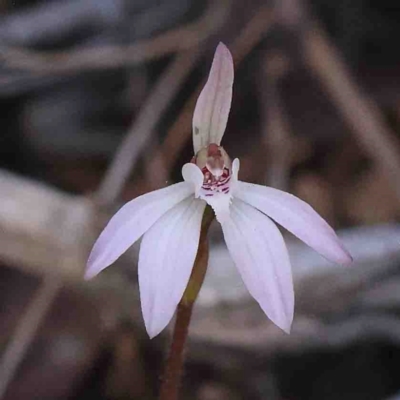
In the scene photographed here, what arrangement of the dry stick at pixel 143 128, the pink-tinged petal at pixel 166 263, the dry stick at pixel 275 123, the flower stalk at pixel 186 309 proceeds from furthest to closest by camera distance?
the dry stick at pixel 275 123
the dry stick at pixel 143 128
the flower stalk at pixel 186 309
the pink-tinged petal at pixel 166 263

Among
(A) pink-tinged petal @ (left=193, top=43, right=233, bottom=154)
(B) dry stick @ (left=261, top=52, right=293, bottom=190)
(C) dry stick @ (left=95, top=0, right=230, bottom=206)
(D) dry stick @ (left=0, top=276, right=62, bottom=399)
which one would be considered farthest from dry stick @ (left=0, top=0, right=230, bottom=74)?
(A) pink-tinged petal @ (left=193, top=43, right=233, bottom=154)

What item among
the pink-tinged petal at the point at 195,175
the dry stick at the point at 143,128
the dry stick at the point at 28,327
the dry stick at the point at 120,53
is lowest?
the pink-tinged petal at the point at 195,175

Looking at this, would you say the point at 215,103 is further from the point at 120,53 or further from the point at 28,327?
the point at 120,53

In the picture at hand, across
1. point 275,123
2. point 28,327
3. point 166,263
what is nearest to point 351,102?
point 275,123

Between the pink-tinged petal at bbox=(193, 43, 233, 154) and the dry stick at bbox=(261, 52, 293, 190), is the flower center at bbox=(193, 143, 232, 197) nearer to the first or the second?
the pink-tinged petal at bbox=(193, 43, 233, 154)

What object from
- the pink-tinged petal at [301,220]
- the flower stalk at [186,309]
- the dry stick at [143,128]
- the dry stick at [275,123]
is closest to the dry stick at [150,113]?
the dry stick at [143,128]

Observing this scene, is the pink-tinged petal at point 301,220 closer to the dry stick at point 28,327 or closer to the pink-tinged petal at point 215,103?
the pink-tinged petal at point 215,103
